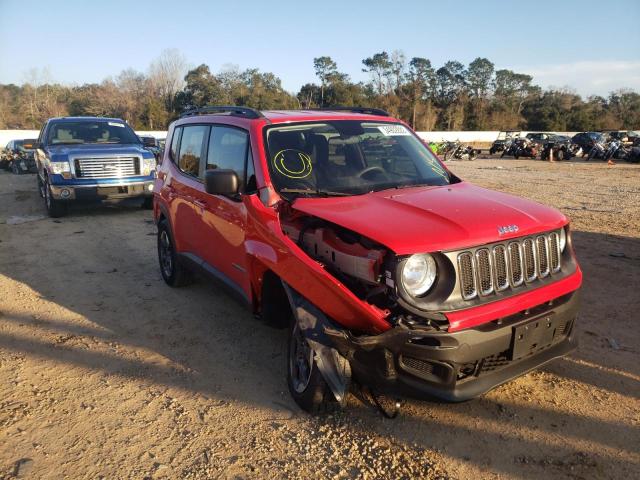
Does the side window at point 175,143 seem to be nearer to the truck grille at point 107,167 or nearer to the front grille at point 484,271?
the front grille at point 484,271

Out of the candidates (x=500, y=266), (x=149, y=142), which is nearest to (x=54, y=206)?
(x=149, y=142)

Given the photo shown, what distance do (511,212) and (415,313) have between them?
105 centimetres

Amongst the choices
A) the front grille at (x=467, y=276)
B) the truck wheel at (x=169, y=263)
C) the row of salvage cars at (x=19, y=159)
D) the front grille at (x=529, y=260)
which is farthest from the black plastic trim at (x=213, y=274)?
the row of salvage cars at (x=19, y=159)

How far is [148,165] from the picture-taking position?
10.6m

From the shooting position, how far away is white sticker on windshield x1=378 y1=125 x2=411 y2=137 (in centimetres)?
443

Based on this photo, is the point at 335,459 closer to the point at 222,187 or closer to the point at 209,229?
the point at 222,187

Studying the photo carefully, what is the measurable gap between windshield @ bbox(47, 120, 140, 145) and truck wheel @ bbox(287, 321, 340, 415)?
911cm

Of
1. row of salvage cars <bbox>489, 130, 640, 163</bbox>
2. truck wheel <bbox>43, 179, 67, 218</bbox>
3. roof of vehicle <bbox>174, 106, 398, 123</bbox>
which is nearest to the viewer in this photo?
roof of vehicle <bbox>174, 106, 398, 123</bbox>

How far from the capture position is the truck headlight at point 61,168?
31.8ft

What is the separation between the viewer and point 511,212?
3172mm

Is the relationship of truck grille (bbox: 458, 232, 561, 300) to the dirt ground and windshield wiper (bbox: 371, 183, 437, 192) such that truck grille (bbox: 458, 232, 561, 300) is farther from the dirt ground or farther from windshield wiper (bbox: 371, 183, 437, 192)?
windshield wiper (bbox: 371, 183, 437, 192)

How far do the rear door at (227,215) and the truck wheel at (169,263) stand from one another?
96 cm

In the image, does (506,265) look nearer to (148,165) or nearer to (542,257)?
(542,257)

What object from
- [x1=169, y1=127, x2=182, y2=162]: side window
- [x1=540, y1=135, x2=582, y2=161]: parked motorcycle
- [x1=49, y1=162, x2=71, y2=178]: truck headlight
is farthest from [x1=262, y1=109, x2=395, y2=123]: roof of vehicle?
[x1=540, y1=135, x2=582, y2=161]: parked motorcycle
